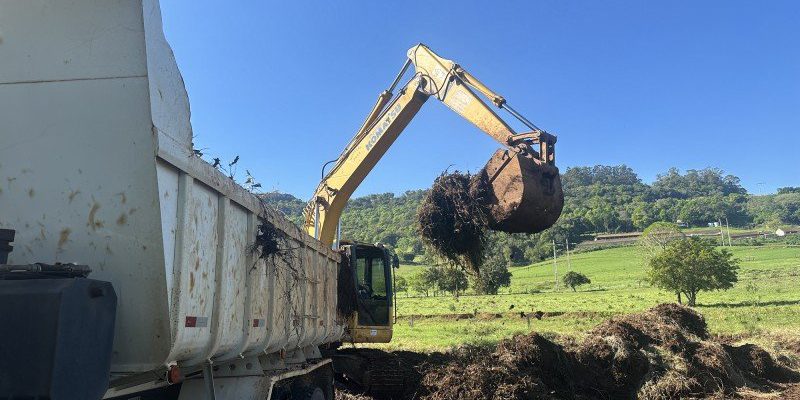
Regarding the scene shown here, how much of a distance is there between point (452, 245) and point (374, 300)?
200 centimetres

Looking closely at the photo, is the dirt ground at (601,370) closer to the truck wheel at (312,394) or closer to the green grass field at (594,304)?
the truck wheel at (312,394)

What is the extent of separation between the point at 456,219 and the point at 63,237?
569 cm

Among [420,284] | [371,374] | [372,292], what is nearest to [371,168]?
[372,292]

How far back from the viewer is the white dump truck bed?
9.08 ft

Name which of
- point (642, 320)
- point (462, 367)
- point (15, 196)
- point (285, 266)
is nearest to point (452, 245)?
point (462, 367)

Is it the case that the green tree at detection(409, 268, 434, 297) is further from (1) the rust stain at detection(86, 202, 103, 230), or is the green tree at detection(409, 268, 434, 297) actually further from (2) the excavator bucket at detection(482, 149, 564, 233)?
(1) the rust stain at detection(86, 202, 103, 230)

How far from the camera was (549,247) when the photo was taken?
87.1 m

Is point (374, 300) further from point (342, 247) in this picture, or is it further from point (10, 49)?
point (10, 49)

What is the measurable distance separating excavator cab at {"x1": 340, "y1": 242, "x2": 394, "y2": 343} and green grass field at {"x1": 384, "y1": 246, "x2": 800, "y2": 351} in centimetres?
290

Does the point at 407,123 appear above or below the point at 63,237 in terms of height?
above

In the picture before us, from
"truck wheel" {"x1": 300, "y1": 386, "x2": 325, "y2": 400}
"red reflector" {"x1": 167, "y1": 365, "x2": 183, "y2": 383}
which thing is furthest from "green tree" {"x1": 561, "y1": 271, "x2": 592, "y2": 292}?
"red reflector" {"x1": 167, "y1": 365, "x2": 183, "y2": 383}

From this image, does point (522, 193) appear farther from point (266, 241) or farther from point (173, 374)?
point (173, 374)

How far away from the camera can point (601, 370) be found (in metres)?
9.08

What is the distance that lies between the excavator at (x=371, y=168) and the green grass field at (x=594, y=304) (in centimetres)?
309
